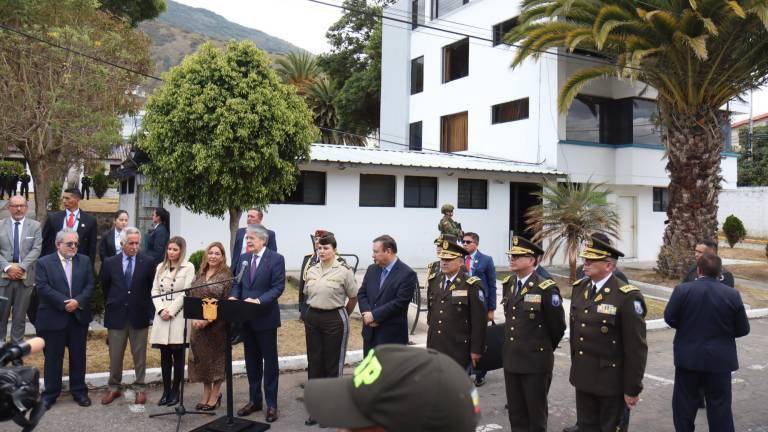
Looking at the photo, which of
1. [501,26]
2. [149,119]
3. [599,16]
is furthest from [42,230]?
[501,26]

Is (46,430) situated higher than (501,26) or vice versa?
(501,26)

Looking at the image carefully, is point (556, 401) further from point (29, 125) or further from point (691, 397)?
point (29, 125)

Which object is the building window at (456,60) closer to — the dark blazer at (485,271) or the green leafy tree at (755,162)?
the dark blazer at (485,271)

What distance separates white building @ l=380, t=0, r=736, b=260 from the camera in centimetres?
2028

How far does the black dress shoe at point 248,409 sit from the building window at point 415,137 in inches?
823

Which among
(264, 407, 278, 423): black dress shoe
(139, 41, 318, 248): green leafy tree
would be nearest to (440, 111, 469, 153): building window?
(139, 41, 318, 248): green leafy tree

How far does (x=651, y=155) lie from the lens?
68.9 feet

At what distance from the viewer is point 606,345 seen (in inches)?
194

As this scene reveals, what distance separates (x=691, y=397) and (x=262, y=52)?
954 centimetres

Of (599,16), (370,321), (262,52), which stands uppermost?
(599,16)

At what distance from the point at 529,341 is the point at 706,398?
1.72m

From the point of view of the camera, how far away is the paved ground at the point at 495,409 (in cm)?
612

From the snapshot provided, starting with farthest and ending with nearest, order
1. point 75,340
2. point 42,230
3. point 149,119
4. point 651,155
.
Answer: point 651,155
point 149,119
point 42,230
point 75,340

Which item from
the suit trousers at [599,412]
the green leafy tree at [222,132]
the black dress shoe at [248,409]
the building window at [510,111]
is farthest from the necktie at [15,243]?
the building window at [510,111]
